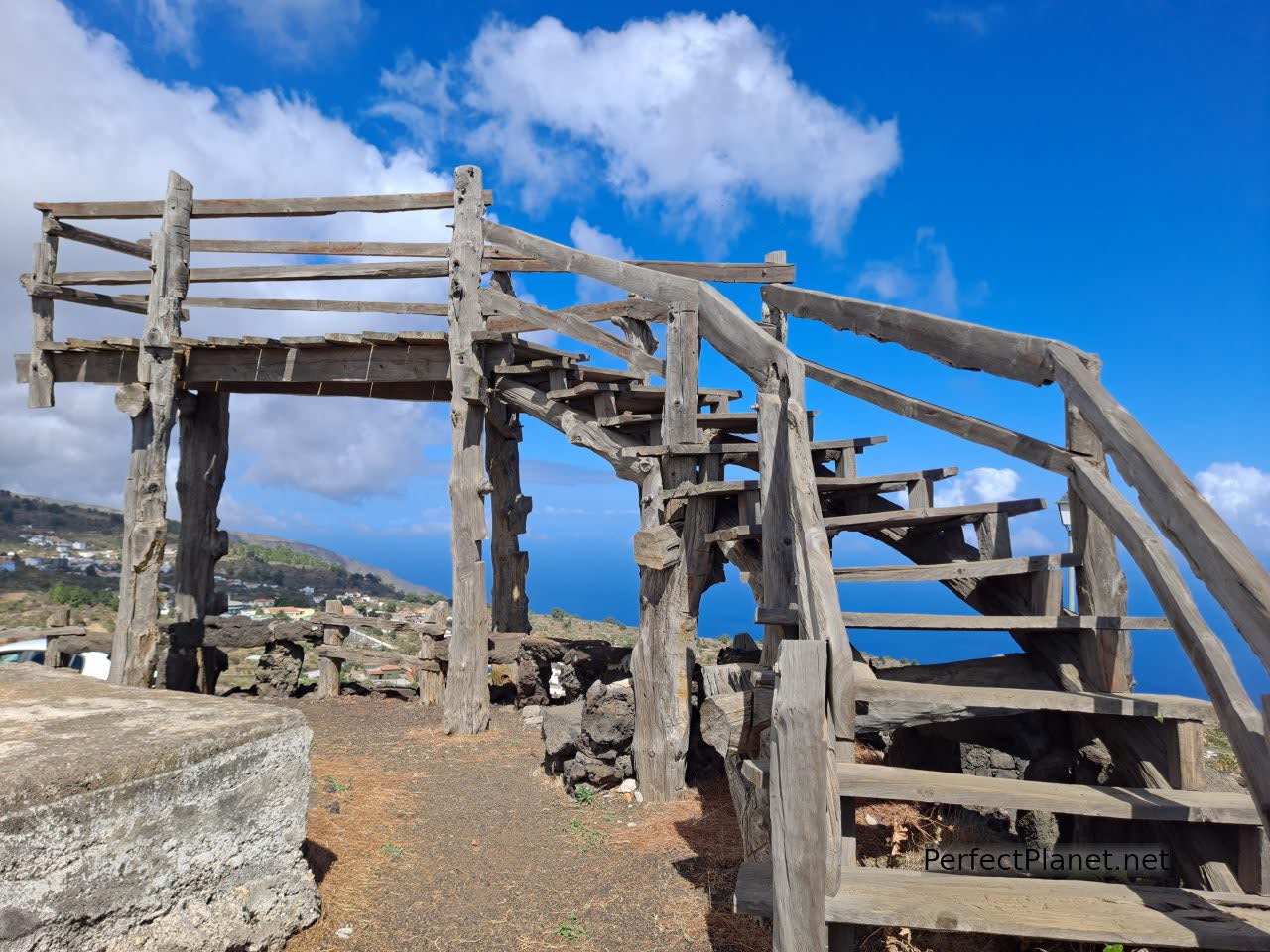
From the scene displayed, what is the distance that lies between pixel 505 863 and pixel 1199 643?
4.57m

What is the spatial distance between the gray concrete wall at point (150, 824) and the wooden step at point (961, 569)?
3.48 m

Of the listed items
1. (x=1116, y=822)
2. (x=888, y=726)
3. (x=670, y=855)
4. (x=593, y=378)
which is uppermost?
(x=593, y=378)

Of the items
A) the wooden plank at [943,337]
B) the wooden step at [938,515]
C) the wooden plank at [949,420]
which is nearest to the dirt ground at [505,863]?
the wooden step at [938,515]

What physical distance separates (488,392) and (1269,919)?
800 centimetres

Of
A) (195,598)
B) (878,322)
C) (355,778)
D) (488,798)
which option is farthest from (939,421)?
(195,598)

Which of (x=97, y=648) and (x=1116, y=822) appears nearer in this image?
(x=1116, y=822)

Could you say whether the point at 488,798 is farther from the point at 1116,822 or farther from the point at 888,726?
the point at 1116,822

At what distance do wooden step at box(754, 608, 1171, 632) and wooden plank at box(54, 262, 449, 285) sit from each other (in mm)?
6431

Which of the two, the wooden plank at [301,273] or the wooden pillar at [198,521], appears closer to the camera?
the wooden plank at [301,273]

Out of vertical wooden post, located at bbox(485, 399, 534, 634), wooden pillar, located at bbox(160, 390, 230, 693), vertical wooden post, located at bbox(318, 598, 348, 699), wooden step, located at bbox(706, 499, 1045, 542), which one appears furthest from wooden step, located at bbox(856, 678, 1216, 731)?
wooden pillar, located at bbox(160, 390, 230, 693)

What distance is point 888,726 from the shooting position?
13.9 ft

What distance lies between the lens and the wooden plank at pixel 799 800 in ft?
9.89

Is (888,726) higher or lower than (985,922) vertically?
higher

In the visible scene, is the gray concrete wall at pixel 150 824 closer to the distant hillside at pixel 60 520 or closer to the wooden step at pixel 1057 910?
the wooden step at pixel 1057 910
